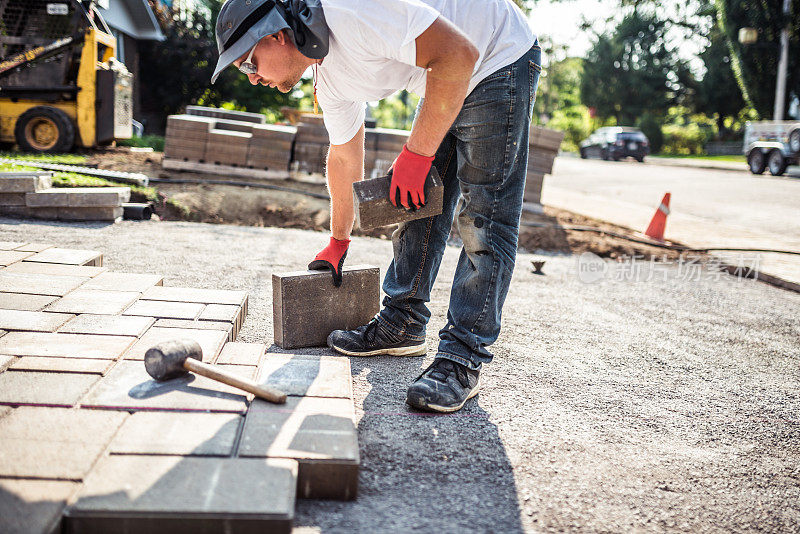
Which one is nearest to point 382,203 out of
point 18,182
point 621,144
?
point 18,182

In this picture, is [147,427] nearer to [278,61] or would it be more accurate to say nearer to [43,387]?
[43,387]

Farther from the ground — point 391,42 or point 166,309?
point 391,42

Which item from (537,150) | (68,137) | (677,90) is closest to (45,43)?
(68,137)

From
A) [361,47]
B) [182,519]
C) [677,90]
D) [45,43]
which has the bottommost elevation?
[182,519]

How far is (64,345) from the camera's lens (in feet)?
7.23

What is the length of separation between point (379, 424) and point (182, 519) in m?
0.86

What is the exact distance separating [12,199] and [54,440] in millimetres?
4473

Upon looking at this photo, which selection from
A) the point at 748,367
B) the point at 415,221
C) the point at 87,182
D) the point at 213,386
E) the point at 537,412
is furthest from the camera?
the point at 87,182

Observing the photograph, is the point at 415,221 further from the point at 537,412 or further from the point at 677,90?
the point at 677,90

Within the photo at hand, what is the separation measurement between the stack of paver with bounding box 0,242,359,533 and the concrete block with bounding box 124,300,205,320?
0.04 feet

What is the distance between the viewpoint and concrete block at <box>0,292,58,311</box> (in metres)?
2.54

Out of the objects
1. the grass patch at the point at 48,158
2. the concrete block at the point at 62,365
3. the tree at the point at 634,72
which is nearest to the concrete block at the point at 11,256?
the concrete block at the point at 62,365

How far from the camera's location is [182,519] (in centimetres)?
137

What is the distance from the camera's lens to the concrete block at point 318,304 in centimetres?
274
